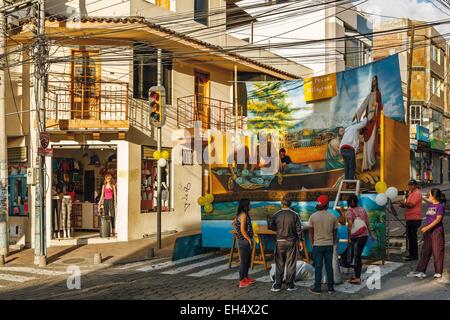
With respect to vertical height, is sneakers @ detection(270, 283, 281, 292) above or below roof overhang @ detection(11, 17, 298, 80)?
below

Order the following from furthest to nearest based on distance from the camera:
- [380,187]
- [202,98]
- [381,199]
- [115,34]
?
[202,98]
[115,34]
[380,187]
[381,199]

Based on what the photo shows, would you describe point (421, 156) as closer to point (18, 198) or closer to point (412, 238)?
point (412, 238)

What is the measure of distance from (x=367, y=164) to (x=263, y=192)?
2.85m

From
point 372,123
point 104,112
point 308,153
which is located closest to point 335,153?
point 308,153

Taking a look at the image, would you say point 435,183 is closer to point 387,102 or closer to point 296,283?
point 387,102

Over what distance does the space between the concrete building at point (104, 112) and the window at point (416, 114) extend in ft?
89.5

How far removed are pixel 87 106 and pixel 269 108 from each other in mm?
6606

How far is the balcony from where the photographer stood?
53.7ft

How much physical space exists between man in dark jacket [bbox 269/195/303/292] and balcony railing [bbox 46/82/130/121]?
8.80 meters

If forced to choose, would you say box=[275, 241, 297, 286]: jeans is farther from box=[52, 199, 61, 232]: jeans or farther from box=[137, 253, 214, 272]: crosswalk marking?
box=[52, 199, 61, 232]: jeans

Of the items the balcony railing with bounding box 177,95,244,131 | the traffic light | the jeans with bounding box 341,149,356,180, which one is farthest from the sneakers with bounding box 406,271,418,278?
the balcony railing with bounding box 177,95,244,131

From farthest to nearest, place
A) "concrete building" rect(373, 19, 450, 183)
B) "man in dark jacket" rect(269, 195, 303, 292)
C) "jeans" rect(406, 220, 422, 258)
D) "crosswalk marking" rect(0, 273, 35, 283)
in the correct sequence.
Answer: "concrete building" rect(373, 19, 450, 183) < "jeans" rect(406, 220, 422, 258) < "crosswalk marking" rect(0, 273, 35, 283) < "man in dark jacket" rect(269, 195, 303, 292)

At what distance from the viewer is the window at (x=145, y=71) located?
17656 mm

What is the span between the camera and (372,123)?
12.2m
